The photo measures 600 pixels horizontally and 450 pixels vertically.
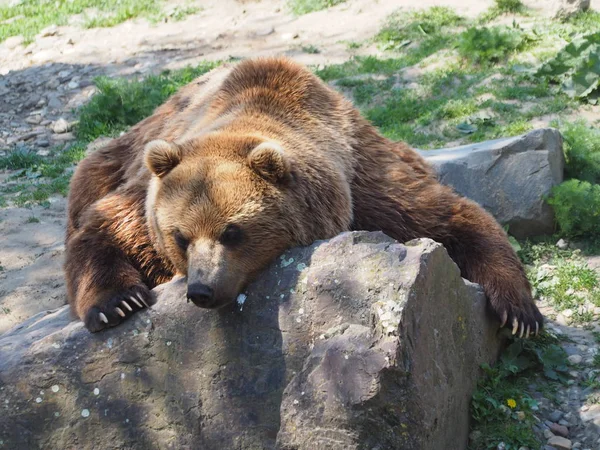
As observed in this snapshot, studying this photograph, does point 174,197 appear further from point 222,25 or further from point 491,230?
point 222,25

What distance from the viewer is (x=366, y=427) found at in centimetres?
323

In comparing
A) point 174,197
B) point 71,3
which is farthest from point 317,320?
point 71,3

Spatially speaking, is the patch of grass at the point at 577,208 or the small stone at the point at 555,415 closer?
the small stone at the point at 555,415

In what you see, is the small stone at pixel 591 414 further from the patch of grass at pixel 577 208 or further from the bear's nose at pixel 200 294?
the patch of grass at pixel 577 208

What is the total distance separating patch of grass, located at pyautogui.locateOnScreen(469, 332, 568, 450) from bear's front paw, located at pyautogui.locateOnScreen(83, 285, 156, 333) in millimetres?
1727

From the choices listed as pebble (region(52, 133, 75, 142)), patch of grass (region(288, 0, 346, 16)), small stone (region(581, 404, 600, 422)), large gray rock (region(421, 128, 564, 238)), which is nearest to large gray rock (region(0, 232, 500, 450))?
small stone (region(581, 404, 600, 422))

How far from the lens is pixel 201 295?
3.70m

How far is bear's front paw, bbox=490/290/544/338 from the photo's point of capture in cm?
439

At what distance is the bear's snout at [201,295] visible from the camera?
12.1 feet

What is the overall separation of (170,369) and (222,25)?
423 inches

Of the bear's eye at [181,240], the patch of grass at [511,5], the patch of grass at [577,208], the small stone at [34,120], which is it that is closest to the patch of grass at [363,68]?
the patch of grass at [511,5]

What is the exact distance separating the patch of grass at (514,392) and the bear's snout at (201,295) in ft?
4.47

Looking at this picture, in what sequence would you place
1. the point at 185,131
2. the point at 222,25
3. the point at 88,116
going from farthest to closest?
the point at 222,25 < the point at 88,116 < the point at 185,131

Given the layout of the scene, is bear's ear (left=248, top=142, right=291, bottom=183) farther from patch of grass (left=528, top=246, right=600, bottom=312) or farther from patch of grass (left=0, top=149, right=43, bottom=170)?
patch of grass (left=0, top=149, right=43, bottom=170)
